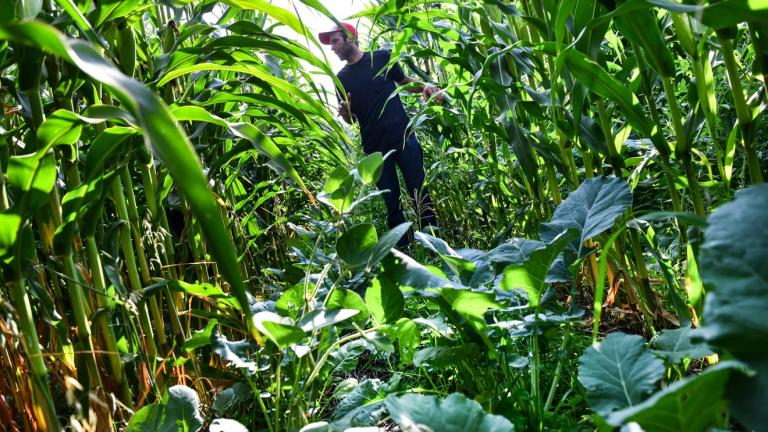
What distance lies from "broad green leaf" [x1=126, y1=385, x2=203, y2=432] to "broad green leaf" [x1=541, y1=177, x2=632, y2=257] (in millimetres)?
451

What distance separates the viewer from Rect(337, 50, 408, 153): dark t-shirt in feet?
10.0

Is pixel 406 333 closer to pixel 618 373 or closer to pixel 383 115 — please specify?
pixel 618 373

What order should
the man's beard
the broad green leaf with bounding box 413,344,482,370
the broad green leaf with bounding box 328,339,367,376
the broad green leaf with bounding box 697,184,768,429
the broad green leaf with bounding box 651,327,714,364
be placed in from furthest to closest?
the man's beard < the broad green leaf with bounding box 328,339,367,376 < the broad green leaf with bounding box 413,344,482,370 < the broad green leaf with bounding box 651,327,714,364 < the broad green leaf with bounding box 697,184,768,429

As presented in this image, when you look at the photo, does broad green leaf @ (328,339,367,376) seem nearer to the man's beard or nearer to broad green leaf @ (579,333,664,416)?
broad green leaf @ (579,333,664,416)

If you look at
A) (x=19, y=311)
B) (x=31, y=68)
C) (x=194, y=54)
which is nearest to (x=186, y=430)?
(x=19, y=311)

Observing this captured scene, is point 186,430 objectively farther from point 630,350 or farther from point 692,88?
point 692,88

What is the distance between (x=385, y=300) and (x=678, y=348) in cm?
32

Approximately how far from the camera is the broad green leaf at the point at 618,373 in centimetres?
46

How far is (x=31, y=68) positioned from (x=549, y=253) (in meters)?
0.59

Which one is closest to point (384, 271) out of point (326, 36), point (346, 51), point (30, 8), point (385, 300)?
point (385, 300)

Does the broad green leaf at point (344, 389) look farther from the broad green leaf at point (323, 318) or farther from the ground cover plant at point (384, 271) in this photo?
the broad green leaf at point (323, 318)

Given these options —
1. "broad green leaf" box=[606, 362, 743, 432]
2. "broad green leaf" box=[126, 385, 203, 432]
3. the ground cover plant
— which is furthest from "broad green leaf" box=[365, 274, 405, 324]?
"broad green leaf" box=[606, 362, 743, 432]

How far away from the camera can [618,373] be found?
481 millimetres

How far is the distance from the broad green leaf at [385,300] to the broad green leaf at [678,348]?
0.92 ft
